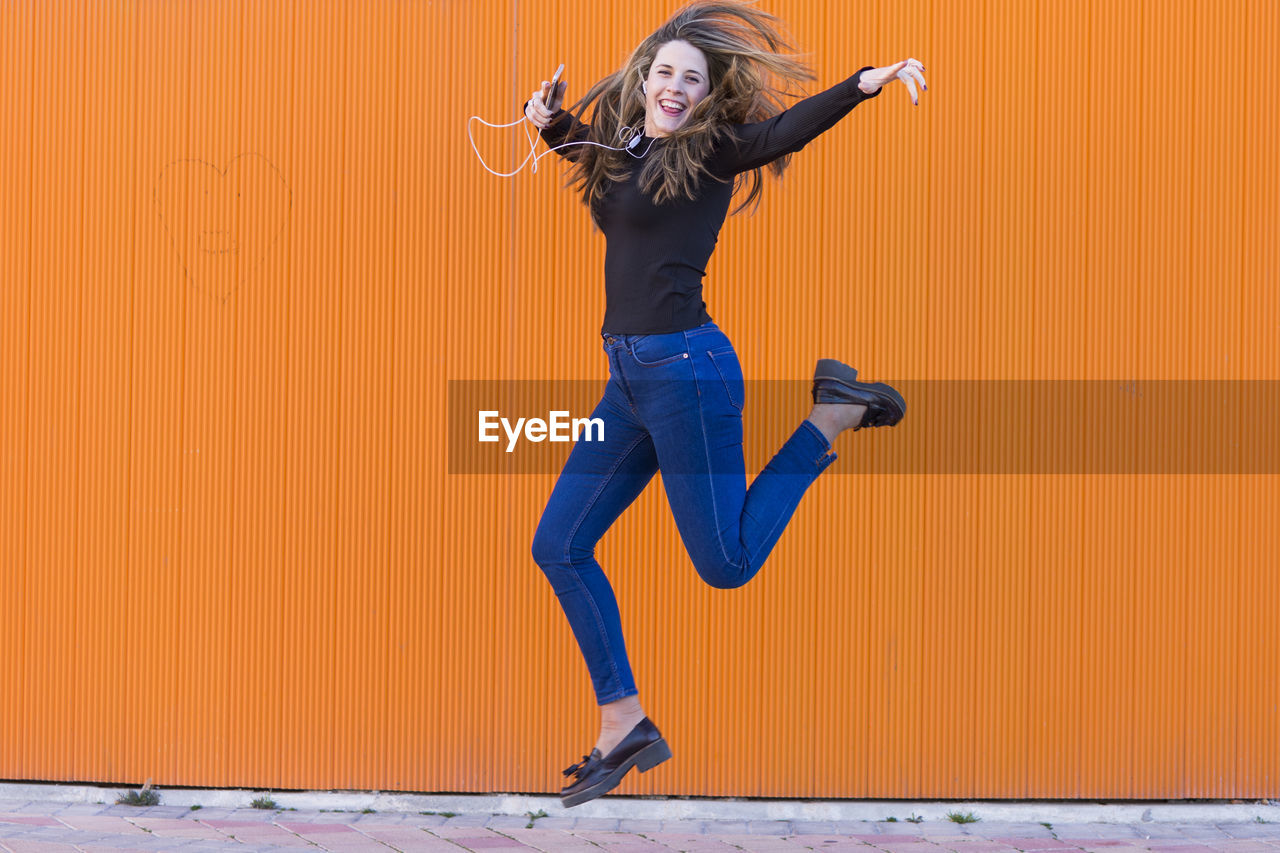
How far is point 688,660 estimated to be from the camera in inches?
155

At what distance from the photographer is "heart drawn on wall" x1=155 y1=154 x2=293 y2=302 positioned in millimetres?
3955

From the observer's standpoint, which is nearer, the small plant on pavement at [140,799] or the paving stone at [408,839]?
the paving stone at [408,839]

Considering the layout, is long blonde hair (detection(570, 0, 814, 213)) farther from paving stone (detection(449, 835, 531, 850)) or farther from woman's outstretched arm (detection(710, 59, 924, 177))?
A: paving stone (detection(449, 835, 531, 850))

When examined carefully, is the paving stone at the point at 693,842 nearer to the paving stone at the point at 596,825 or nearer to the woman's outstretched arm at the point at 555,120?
the paving stone at the point at 596,825

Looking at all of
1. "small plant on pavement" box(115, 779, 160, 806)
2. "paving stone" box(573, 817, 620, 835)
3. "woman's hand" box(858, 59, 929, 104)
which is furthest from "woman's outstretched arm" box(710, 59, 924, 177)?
"small plant on pavement" box(115, 779, 160, 806)

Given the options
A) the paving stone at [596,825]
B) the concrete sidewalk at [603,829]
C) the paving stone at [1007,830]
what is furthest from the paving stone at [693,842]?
the paving stone at [1007,830]

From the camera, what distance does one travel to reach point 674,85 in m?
2.89

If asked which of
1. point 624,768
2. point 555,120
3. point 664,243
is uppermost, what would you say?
point 555,120

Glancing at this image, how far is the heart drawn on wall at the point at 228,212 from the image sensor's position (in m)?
3.96

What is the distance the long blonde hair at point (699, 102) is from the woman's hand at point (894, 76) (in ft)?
1.32

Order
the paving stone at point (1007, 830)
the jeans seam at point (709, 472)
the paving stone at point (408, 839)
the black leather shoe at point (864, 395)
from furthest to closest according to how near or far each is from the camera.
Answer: the paving stone at point (1007, 830)
the paving stone at point (408, 839)
the black leather shoe at point (864, 395)
the jeans seam at point (709, 472)
